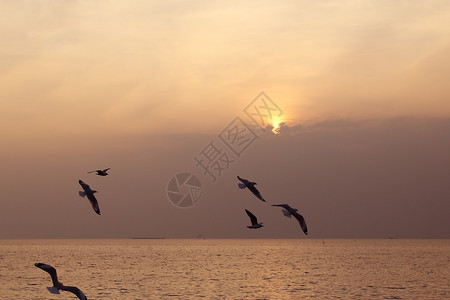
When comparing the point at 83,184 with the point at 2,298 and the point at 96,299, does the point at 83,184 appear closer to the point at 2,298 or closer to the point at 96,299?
the point at 96,299

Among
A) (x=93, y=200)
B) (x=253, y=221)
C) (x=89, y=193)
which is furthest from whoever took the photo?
(x=253, y=221)

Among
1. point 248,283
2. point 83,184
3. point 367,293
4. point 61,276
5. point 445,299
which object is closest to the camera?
point 83,184

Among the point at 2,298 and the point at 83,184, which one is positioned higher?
the point at 83,184

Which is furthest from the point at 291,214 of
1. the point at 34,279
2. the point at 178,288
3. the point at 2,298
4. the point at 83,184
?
the point at 34,279

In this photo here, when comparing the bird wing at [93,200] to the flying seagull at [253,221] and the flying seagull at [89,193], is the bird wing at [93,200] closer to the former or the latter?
the flying seagull at [89,193]

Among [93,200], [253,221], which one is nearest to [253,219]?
[253,221]

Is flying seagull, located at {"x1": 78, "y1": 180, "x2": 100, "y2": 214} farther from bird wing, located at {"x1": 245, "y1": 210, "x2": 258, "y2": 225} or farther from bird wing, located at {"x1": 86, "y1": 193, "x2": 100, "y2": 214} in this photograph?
bird wing, located at {"x1": 245, "y1": 210, "x2": 258, "y2": 225}

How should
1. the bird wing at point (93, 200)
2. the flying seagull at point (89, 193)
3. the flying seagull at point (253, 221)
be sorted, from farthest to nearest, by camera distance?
the flying seagull at point (253, 221), the flying seagull at point (89, 193), the bird wing at point (93, 200)

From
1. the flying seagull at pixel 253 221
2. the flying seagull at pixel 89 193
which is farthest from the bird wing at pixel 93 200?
the flying seagull at pixel 253 221

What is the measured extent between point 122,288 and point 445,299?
46007mm

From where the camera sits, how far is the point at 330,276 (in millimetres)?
136625

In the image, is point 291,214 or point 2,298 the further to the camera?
point 2,298

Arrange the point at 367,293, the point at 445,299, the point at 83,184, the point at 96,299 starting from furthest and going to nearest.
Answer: the point at 367,293
the point at 445,299
the point at 96,299
the point at 83,184

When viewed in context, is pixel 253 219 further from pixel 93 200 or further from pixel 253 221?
pixel 93 200
